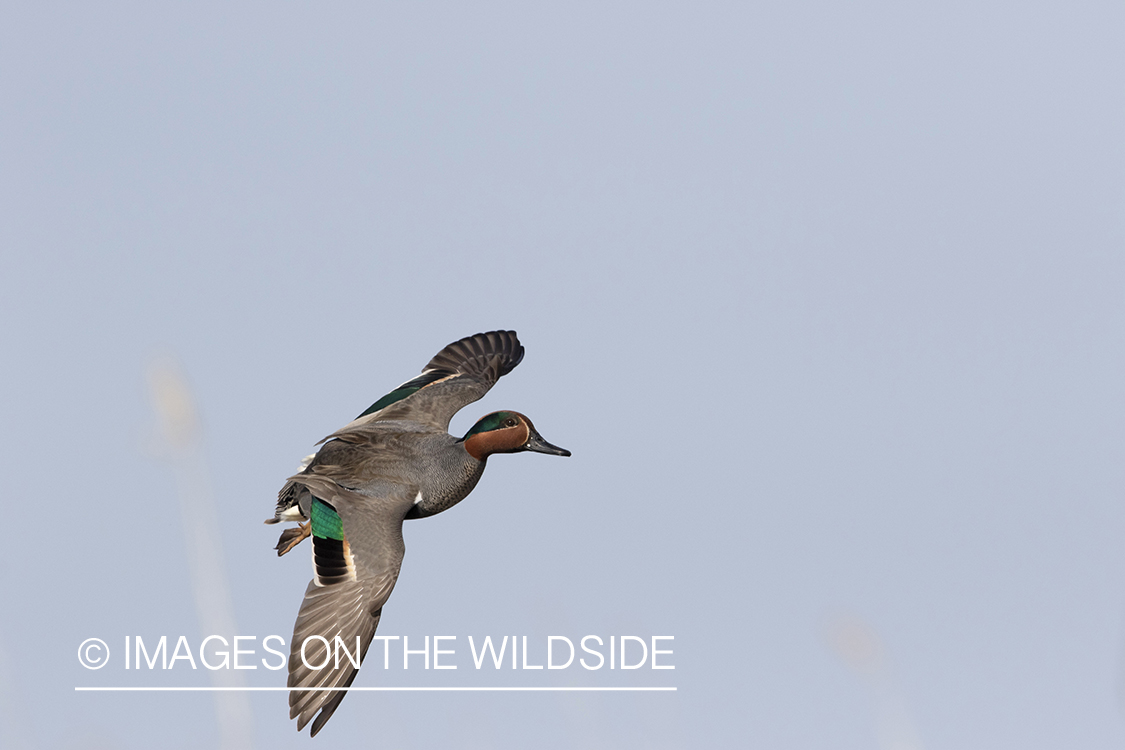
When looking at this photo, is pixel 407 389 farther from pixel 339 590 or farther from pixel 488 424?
pixel 339 590

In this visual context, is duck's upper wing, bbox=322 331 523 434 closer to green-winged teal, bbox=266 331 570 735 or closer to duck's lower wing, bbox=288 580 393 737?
green-winged teal, bbox=266 331 570 735

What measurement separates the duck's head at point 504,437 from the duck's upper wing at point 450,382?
1022 mm

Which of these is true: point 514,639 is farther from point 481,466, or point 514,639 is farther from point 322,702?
point 481,466

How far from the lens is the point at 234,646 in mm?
4859

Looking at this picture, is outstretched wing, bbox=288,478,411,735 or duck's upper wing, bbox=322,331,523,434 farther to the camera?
duck's upper wing, bbox=322,331,523,434

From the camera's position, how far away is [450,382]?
1466 centimetres

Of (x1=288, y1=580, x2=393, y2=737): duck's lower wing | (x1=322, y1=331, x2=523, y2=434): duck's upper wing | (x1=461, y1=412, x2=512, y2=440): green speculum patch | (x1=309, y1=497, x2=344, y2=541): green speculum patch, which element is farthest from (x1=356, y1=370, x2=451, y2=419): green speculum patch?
(x1=288, y1=580, x2=393, y2=737): duck's lower wing

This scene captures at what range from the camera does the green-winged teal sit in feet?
31.5

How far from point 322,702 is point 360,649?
608 millimetres

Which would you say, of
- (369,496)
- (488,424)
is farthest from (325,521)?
(488,424)

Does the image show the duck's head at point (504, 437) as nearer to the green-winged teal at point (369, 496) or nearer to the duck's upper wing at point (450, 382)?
the green-winged teal at point (369, 496)

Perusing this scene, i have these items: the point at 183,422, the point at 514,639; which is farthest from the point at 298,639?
the point at 183,422

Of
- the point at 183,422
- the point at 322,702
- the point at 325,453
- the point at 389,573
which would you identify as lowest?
the point at 322,702

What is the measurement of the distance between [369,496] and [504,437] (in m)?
1.91
